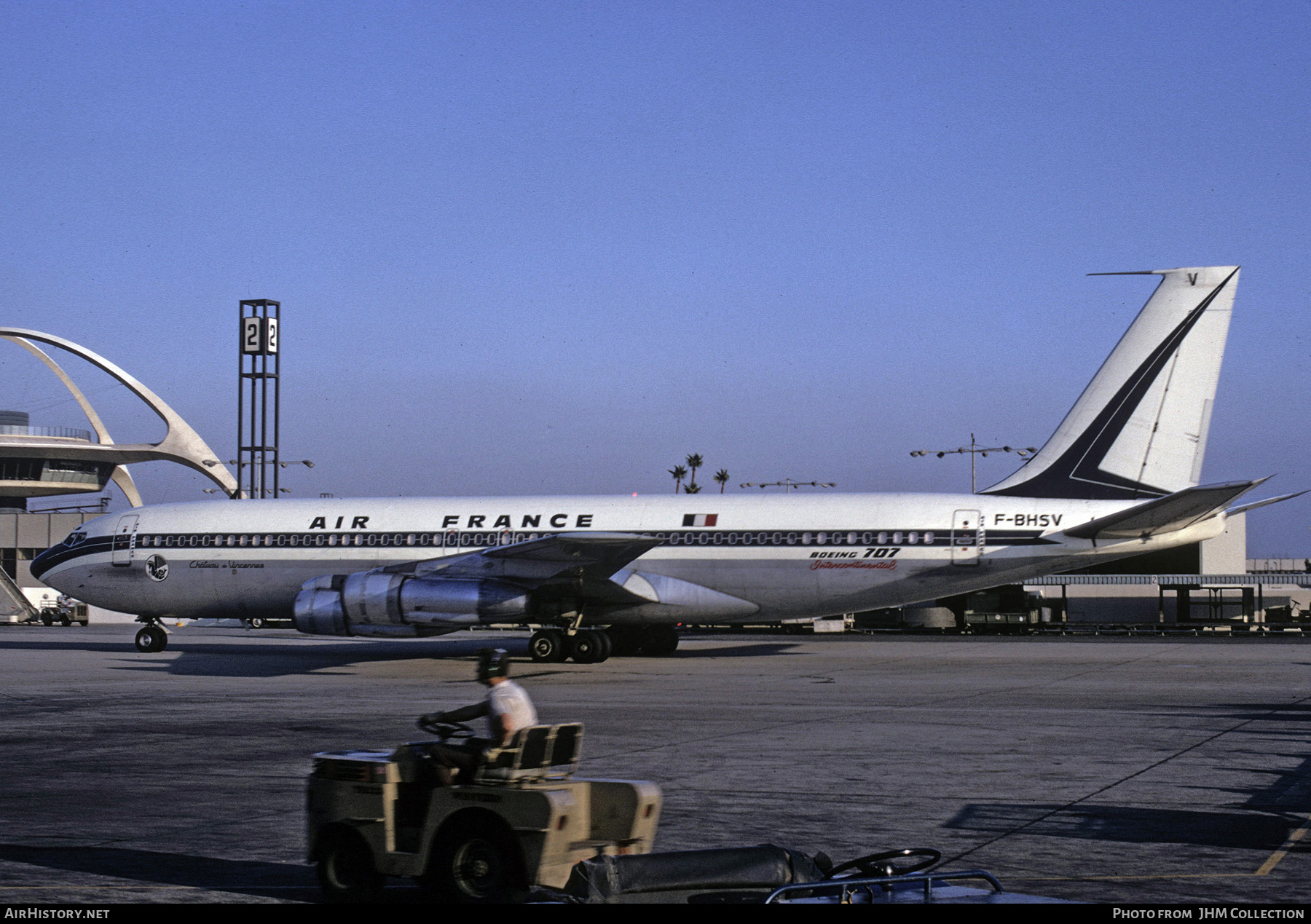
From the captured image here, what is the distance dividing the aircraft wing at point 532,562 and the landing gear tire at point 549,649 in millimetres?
1735

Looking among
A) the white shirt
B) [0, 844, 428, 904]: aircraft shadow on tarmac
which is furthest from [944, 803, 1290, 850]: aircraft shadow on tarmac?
[0, 844, 428, 904]: aircraft shadow on tarmac

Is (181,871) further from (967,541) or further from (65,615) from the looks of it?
(65,615)

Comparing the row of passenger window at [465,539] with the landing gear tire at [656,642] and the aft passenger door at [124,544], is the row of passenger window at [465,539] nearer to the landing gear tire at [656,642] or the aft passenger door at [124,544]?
the aft passenger door at [124,544]

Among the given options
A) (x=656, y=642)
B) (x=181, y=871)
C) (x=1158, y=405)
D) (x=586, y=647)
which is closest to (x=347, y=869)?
(x=181, y=871)

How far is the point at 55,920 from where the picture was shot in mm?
7402

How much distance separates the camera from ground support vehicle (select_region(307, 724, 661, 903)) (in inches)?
326

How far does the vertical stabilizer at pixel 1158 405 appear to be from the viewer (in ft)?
105

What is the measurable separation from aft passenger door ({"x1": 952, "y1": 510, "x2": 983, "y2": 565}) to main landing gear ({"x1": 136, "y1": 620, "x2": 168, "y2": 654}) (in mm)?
22060

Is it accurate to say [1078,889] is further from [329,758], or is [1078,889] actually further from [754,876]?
[329,758]

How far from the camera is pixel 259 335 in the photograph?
7475cm

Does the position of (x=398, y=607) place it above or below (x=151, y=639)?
above

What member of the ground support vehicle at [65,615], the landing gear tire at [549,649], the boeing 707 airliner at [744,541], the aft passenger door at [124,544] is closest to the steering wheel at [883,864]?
the boeing 707 airliner at [744,541]

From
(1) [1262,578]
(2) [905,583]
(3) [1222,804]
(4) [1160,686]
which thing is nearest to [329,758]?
(3) [1222,804]

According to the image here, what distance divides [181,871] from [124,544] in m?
29.1
